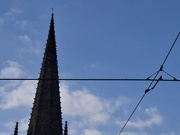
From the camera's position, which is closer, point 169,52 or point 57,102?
point 169,52

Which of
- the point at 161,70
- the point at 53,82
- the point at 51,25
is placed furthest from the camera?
the point at 51,25

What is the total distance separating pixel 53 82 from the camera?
142 ft

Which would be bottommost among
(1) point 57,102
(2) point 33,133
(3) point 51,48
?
(2) point 33,133

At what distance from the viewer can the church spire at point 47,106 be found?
39.9 metres

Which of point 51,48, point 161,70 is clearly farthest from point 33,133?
point 161,70

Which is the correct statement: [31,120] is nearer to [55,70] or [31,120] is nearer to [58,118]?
[58,118]

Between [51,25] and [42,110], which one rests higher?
[51,25]

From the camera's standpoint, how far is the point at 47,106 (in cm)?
4112

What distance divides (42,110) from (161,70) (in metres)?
28.4

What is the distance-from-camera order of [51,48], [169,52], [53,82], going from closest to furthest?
[169,52], [53,82], [51,48]

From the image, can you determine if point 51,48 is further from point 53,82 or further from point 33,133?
point 33,133

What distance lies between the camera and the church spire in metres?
39.9

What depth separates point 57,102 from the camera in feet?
137

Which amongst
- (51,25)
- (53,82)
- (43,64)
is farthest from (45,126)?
(51,25)
